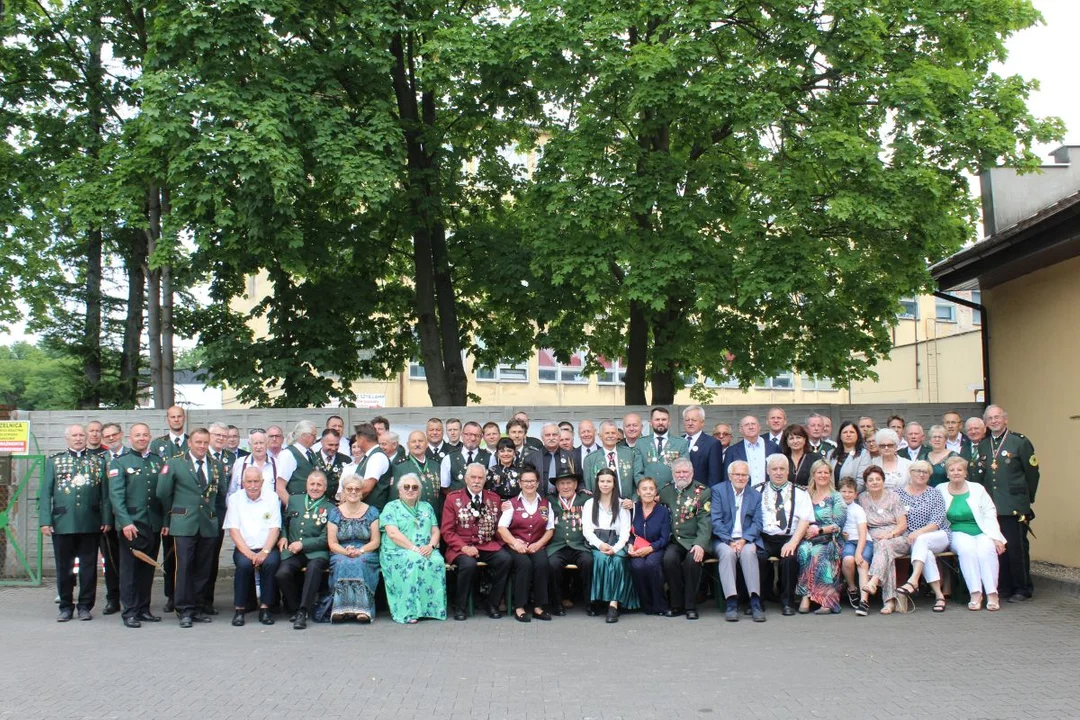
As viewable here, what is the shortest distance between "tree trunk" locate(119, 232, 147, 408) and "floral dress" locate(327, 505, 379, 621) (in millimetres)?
11560

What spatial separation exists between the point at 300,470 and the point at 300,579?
3.69 ft

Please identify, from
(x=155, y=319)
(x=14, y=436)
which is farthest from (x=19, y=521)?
(x=155, y=319)

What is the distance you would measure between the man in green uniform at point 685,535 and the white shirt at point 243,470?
3832 mm

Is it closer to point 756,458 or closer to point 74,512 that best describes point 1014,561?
point 756,458

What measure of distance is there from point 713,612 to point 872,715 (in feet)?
13.0

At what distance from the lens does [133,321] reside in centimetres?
2056

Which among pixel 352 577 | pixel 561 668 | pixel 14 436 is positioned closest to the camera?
pixel 561 668

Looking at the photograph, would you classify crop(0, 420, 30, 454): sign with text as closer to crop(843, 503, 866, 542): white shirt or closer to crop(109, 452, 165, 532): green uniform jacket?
crop(109, 452, 165, 532): green uniform jacket

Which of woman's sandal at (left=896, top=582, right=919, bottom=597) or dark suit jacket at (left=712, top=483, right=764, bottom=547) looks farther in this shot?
dark suit jacket at (left=712, top=483, right=764, bottom=547)

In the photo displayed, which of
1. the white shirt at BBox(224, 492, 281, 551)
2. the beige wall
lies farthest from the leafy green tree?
the white shirt at BBox(224, 492, 281, 551)

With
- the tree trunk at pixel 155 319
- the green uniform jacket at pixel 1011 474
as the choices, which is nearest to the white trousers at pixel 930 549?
the green uniform jacket at pixel 1011 474

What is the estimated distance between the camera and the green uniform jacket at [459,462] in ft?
34.3

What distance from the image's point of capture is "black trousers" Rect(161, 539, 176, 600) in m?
10.2

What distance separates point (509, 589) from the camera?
9891 mm
